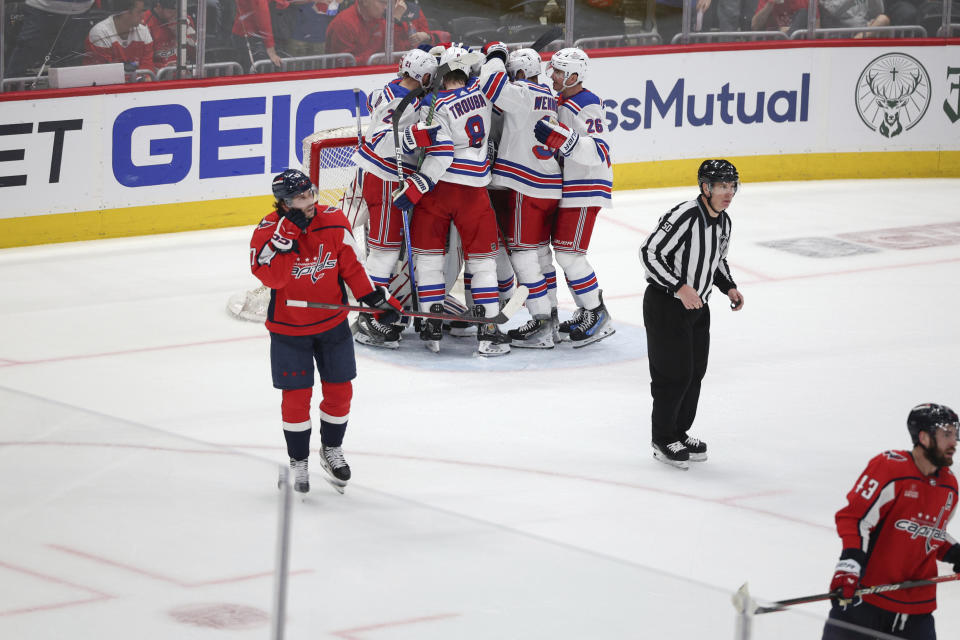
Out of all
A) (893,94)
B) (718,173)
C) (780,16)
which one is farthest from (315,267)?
(893,94)

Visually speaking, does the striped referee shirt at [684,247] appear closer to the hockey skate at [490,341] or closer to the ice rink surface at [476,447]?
the ice rink surface at [476,447]

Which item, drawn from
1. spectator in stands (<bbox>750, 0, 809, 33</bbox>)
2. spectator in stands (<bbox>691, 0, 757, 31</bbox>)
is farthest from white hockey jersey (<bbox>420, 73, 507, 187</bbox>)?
spectator in stands (<bbox>750, 0, 809, 33</bbox>)

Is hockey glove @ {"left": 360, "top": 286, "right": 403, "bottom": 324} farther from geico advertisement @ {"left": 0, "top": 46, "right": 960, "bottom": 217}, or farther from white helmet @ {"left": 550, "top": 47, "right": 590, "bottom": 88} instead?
geico advertisement @ {"left": 0, "top": 46, "right": 960, "bottom": 217}

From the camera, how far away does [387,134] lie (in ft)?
23.6

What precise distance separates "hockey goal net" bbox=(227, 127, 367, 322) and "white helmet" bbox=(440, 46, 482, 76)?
1.01m

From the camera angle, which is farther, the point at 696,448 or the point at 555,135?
the point at 555,135

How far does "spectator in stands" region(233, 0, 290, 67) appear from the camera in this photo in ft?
32.2

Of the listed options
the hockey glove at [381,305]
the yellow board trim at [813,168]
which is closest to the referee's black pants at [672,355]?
the hockey glove at [381,305]

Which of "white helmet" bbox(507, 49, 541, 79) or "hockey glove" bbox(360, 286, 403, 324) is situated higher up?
"white helmet" bbox(507, 49, 541, 79)

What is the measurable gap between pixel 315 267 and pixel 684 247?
4.54ft

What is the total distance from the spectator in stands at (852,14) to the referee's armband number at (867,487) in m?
8.89

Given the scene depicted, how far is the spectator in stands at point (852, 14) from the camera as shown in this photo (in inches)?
466

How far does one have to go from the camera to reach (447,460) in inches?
231

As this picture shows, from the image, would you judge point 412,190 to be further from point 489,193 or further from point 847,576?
point 847,576
